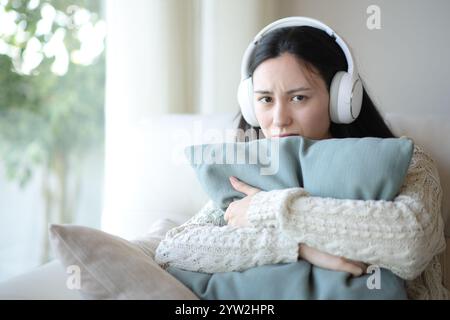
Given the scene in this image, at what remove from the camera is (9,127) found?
1616 millimetres

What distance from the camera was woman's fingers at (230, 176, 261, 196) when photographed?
0.90m

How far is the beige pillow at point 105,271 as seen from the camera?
73 cm

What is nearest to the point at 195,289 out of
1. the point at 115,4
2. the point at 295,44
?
the point at 295,44

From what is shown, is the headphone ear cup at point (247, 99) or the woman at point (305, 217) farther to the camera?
the headphone ear cup at point (247, 99)

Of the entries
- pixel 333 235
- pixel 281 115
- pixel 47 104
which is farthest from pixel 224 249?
pixel 47 104

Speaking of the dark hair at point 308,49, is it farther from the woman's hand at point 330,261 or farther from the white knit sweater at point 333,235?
the woman's hand at point 330,261

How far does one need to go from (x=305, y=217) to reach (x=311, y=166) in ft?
0.36

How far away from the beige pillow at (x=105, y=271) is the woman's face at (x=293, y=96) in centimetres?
45

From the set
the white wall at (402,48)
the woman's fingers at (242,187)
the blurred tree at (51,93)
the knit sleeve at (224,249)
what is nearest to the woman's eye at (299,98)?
the woman's fingers at (242,187)

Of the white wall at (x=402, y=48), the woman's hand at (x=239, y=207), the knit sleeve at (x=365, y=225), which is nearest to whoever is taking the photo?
the knit sleeve at (x=365, y=225)

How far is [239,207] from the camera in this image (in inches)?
34.9

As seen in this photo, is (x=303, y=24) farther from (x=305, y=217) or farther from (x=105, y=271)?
(x=105, y=271)
